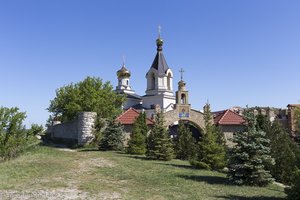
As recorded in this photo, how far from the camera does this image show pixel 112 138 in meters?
25.9

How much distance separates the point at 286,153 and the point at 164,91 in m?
33.0

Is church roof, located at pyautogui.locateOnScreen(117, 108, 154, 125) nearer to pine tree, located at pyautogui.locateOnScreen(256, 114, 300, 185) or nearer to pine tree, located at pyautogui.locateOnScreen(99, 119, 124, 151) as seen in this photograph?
pine tree, located at pyautogui.locateOnScreen(99, 119, 124, 151)

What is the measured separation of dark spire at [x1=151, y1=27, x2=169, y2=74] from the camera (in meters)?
50.5

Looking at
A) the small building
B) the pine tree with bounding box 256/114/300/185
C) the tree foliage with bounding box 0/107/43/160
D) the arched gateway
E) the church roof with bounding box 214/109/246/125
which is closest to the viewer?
the pine tree with bounding box 256/114/300/185

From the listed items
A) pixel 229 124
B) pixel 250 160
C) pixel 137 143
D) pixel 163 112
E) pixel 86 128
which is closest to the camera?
pixel 250 160

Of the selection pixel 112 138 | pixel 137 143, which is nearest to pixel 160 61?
pixel 112 138

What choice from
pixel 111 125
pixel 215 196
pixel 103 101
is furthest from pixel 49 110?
pixel 215 196

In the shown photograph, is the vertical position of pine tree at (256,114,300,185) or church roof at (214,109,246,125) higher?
church roof at (214,109,246,125)

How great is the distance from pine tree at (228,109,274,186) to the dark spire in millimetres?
36611

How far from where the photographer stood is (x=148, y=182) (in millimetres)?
13062

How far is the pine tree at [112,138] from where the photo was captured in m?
25.8

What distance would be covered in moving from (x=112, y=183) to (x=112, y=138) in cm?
1312

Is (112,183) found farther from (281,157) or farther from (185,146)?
(185,146)

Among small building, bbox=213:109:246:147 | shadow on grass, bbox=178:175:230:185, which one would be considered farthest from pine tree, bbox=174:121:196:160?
small building, bbox=213:109:246:147
